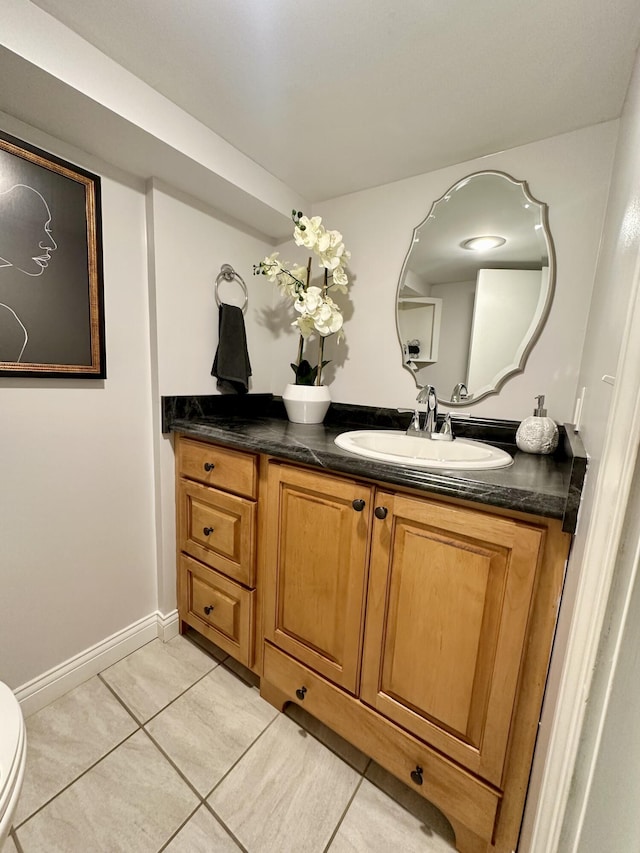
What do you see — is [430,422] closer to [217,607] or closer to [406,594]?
[406,594]

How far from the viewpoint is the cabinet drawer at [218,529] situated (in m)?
1.14

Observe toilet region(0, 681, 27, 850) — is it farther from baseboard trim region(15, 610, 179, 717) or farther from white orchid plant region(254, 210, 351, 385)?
white orchid plant region(254, 210, 351, 385)

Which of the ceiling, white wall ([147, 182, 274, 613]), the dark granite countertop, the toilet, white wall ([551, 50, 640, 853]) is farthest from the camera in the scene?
white wall ([147, 182, 274, 613])

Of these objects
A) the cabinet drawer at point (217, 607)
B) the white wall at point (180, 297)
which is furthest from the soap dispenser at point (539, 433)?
the white wall at point (180, 297)

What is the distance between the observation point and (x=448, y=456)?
1151mm

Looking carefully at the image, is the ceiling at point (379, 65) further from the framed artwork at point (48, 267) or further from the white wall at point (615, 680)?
the white wall at point (615, 680)

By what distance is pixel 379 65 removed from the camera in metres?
0.89

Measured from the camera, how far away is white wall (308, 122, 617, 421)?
1.05 meters

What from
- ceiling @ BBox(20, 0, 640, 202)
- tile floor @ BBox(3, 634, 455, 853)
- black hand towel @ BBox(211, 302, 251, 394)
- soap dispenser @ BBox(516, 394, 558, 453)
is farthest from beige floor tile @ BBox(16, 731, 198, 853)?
ceiling @ BBox(20, 0, 640, 202)

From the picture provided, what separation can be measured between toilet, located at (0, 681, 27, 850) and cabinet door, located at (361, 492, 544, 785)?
725mm

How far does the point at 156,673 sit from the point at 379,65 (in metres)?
2.09

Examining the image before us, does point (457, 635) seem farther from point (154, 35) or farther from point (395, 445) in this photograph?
point (154, 35)

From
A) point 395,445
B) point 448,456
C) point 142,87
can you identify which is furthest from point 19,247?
point 448,456

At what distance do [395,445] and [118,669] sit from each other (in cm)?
136
